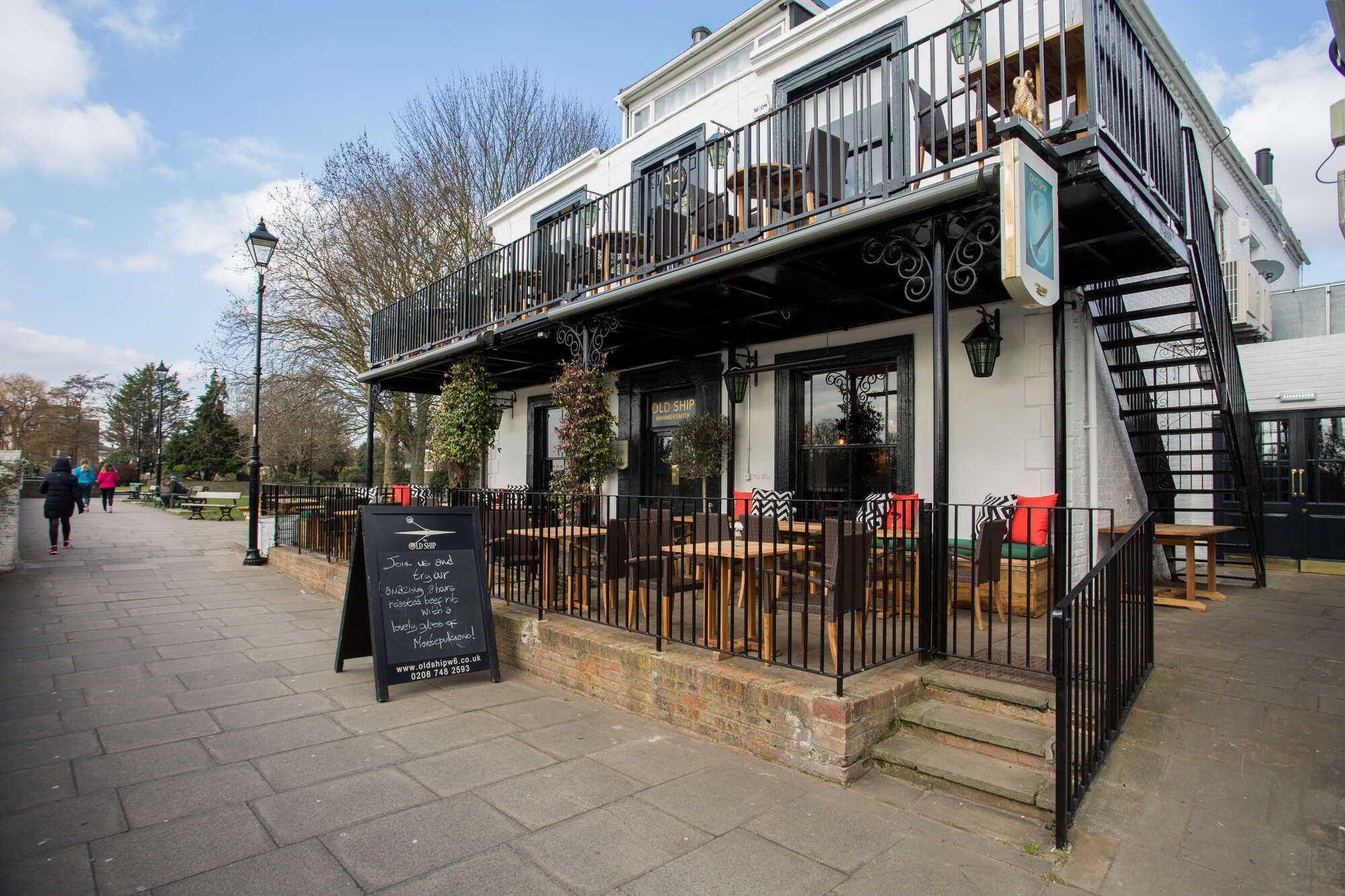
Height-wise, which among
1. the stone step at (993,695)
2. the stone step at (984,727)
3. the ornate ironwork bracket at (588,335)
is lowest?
the stone step at (984,727)

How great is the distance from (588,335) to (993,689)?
534 cm

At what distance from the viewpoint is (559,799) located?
322 cm

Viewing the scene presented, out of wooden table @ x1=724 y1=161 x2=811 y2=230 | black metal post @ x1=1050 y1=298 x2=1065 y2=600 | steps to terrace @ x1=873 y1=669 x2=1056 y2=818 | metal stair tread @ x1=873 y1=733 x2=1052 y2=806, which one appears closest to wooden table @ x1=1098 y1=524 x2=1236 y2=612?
black metal post @ x1=1050 y1=298 x2=1065 y2=600

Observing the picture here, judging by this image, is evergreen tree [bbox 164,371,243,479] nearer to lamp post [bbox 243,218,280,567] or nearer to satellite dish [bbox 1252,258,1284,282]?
lamp post [bbox 243,218,280,567]

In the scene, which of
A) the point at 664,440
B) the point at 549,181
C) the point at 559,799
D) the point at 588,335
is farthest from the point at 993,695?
the point at 549,181

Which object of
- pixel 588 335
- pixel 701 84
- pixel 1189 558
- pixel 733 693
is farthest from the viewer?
pixel 701 84

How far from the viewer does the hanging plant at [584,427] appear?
745 centimetres

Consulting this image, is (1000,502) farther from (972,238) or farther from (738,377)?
(738,377)

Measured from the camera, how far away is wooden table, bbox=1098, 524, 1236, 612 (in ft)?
21.5

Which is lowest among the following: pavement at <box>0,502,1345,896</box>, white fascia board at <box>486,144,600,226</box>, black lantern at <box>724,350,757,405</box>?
pavement at <box>0,502,1345,896</box>

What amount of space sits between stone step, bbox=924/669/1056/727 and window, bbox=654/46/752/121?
28.3 feet

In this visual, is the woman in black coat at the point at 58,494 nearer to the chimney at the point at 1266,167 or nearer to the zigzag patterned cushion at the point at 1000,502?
the zigzag patterned cushion at the point at 1000,502

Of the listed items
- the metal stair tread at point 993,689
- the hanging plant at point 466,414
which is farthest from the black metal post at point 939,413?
the hanging plant at point 466,414

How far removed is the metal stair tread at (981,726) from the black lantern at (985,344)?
3712mm
